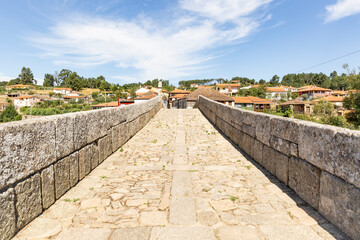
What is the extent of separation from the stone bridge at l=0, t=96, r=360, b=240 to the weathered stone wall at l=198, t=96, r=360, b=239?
0.09ft

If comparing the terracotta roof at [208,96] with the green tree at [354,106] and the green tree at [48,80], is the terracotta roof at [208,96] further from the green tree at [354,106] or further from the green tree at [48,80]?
the green tree at [48,80]

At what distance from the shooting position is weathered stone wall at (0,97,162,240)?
221 cm

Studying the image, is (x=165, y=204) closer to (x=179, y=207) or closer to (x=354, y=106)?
(x=179, y=207)

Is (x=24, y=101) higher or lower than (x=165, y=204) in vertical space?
higher

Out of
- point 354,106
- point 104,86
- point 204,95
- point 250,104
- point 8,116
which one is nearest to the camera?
point 354,106

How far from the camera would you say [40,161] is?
273cm

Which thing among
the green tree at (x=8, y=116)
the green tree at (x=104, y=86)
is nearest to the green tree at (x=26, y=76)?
the green tree at (x=104, y=86)

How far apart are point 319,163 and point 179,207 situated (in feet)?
6.13

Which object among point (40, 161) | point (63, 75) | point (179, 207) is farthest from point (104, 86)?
point (179, 207)

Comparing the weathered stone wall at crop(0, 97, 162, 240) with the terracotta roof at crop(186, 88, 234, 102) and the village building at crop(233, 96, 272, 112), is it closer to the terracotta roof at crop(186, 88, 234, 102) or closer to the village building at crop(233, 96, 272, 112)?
the terracotta roof at crop(186, 88, 234, 102)

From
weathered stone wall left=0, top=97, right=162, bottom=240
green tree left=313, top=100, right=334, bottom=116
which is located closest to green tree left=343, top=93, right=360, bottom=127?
green tree left=313, top=100, right=334, bottom=116

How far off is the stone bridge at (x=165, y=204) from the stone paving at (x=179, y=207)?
11 millimetres

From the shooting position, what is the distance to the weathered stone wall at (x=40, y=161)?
7.26ft

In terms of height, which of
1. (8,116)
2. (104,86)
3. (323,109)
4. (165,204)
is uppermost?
(104,86)
